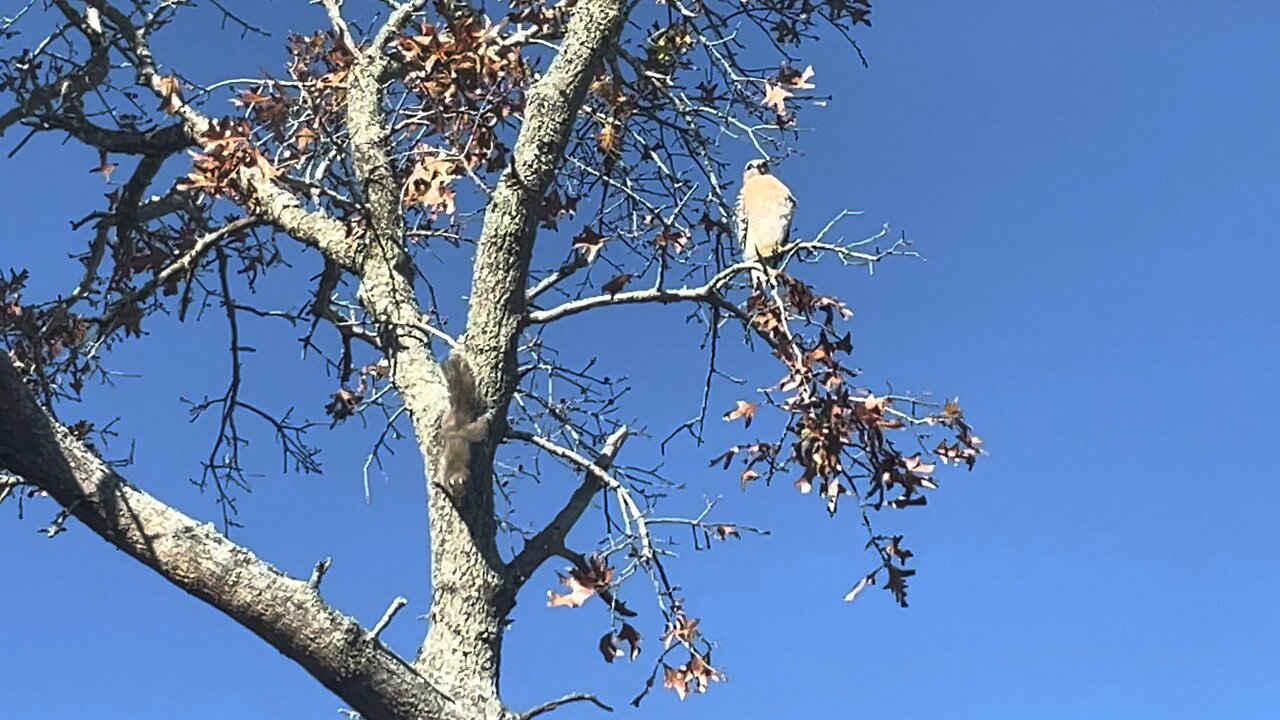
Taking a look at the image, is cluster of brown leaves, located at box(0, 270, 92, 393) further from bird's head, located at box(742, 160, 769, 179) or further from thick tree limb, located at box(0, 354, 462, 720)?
bird's head, located at box(742, 160, 769, 179)

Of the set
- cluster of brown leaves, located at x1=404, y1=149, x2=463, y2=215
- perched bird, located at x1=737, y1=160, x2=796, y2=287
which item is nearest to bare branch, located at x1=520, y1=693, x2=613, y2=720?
cluster of brown leaves, located at x1=404, y1=149, x2=463, y2=215

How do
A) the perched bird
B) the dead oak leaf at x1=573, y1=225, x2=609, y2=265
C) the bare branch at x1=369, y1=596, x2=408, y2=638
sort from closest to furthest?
the bare branch at x1=369, y1=596, x2=408, y2=638, the dead oak leaf at x1=573, y1=225, x2=609, y2=265, the perched bird

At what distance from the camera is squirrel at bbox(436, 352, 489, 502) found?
3.31 m

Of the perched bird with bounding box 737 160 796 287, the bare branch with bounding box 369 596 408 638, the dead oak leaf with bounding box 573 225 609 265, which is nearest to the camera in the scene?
the bare branch with bounding box 369 596 408 638

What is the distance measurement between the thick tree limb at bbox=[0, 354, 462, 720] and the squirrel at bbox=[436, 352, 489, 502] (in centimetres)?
53

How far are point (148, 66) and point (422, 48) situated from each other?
168 centimetres

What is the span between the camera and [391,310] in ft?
12.5

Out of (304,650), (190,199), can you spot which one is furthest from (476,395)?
(190,199)

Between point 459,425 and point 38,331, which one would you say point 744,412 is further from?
point 38,331

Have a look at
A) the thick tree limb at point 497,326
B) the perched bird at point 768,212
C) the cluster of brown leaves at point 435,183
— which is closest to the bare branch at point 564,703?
the thick tree limb at point 497,326

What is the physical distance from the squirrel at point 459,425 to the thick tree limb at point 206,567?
534mm

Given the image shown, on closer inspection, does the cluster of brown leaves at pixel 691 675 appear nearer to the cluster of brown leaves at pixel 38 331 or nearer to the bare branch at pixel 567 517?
the bare branch at pixel 567 517

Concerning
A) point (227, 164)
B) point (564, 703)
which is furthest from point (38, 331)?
point (564, 703)

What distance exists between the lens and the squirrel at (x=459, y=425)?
331 cm
